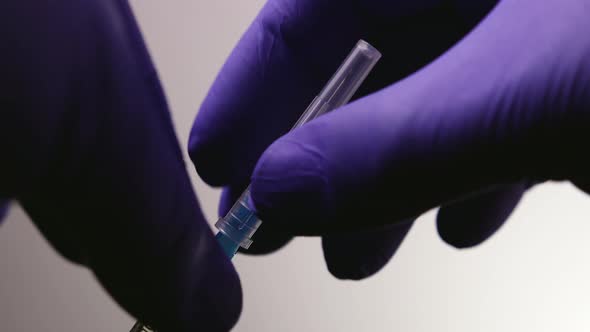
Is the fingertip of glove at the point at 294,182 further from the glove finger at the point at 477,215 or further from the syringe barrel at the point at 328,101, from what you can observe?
the glove finger at the point at 477,215

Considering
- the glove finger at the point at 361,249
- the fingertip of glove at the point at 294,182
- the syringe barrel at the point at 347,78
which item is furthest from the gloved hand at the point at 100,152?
the glove finger at the point at 361,249

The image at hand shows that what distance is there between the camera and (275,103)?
59cm

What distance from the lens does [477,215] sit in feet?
1.95

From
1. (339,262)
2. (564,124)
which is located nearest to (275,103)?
(339,262)

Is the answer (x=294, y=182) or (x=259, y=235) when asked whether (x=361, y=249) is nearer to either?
(x=259, y=235)

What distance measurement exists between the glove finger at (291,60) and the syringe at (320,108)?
0.10m

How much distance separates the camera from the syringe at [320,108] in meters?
0.47

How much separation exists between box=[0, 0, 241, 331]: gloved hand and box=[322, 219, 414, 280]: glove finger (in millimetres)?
270

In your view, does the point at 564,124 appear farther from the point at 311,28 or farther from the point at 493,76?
the point at 311,28

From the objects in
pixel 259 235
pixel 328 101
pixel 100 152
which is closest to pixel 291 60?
pixel 328 101

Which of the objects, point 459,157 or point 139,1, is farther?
point 139,1

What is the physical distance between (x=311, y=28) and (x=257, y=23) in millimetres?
70

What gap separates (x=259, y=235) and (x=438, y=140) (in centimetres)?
36

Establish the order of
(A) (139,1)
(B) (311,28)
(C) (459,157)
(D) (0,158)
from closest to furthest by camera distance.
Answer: (D) (0,158), (C) (459,157), (B) (311,28), (A) (139,1)
